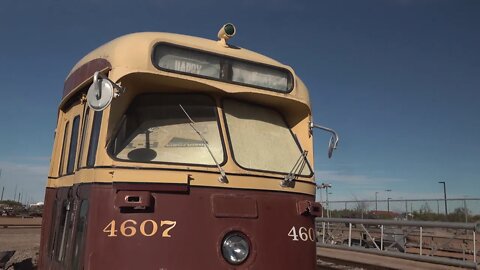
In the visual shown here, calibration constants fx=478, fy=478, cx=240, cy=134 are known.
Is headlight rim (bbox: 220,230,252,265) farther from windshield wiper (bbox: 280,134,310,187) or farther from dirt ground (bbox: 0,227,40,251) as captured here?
dirt ground (bbox: 0,227,40,251)

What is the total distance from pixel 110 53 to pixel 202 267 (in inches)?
77.5

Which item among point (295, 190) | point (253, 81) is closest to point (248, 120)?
point (253, 81)

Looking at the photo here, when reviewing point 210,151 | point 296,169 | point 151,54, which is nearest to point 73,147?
point 151,54

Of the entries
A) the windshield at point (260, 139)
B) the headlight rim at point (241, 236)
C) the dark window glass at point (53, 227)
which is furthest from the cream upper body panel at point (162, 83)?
the dark window glass at point (53, 227)

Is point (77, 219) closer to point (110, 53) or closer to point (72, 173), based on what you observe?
point (72, 173)

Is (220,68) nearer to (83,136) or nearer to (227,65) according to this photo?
(227,65)

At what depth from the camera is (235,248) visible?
3.82m

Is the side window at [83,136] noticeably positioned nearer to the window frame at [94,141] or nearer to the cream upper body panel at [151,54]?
the window frame at [94,141]

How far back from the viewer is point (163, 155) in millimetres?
3963

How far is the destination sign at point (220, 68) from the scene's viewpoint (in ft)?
13.5

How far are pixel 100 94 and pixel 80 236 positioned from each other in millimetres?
1225

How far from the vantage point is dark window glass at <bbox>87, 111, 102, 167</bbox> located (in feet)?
12.8

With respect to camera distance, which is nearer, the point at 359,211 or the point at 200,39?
the point at 200,39

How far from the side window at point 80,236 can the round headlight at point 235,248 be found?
1.11m
